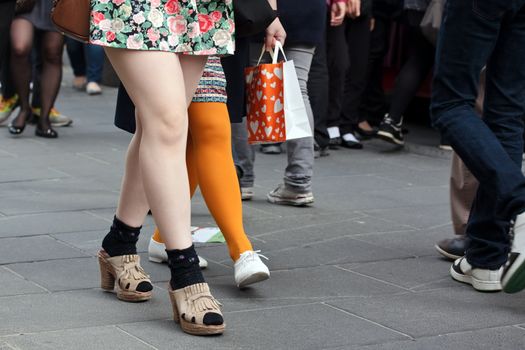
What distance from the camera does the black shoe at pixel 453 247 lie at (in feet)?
15.8

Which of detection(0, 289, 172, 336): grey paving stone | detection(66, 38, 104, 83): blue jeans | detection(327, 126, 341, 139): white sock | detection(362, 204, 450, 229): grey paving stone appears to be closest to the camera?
detection(0, 289, 172, 336): grey paving stone

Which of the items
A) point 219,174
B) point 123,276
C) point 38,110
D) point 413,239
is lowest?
point 38,110

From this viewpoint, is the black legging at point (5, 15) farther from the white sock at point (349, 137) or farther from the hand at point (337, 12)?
the white sock at point (349, 137)

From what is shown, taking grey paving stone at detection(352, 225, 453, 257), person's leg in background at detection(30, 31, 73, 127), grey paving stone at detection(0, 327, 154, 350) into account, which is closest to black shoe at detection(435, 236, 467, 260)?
grey paving stone at detection(352, 225, 453, 257)

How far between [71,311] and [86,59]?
8757 mm

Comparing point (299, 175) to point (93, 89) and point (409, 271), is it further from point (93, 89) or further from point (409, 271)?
point (93, 89)

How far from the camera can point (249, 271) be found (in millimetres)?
4113

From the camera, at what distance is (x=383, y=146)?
8.65m

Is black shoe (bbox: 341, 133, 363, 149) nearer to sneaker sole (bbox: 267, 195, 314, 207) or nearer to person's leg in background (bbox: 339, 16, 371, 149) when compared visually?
person's leg in background (bbox: 339, 16, 371, 149)

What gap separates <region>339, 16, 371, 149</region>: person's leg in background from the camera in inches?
336

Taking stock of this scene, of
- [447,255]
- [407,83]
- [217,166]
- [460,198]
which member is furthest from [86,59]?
[217,166]

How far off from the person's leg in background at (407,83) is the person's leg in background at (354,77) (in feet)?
1.10

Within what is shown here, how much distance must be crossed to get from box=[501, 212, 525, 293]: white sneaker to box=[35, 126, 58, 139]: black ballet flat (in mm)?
5124

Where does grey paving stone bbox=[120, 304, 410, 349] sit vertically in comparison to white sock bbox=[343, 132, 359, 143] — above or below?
above
